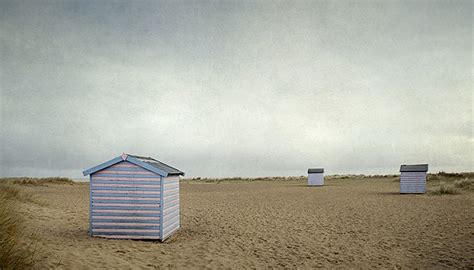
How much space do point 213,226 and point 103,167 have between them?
18.9 ft

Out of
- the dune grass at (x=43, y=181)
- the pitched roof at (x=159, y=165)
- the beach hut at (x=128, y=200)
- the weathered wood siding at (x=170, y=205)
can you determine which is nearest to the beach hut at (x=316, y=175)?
the pitched roof at (x=159, y=165)

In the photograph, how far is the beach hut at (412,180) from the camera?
29.5 meters

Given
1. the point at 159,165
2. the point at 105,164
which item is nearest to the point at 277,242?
the point at 159,165

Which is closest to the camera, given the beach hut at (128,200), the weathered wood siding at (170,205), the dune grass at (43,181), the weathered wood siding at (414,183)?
the beach hut at (128,200)

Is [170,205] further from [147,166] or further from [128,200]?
[147,166]

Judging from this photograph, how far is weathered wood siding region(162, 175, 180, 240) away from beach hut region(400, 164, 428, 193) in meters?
23.8

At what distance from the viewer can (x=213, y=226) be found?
14570 millimetres

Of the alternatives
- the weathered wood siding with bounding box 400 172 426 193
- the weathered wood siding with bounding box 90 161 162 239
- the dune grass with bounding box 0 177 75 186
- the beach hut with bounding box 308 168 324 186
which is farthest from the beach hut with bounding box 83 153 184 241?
the dune grass with bounding box 0 177 75 186

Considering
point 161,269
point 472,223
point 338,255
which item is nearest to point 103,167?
point 161,269

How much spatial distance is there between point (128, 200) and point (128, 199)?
3cm

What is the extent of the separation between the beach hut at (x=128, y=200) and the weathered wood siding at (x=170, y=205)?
14 cm

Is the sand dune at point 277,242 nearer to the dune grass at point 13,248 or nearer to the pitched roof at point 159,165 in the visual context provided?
the dune grass at point 13,248

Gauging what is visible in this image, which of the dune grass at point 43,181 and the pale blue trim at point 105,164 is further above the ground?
the pale blue trim at point 105,164

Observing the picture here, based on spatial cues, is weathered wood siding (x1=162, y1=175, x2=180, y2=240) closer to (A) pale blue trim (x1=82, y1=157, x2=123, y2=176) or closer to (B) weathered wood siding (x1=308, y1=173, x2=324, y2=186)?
(A) pale blue trim (x1=82, y1=157, x2=123, y2=176)
